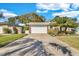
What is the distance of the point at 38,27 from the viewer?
345 centimetres

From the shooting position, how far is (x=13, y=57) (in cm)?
329

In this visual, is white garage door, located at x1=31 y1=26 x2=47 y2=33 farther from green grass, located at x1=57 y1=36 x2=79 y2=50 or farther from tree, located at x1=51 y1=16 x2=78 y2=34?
green grass, located at x1=57 y1=36 x2=79 y2=50

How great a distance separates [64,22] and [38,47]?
22.0 inches

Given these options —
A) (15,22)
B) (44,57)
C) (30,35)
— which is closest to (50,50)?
(44,57)

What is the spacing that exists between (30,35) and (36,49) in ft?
0.82

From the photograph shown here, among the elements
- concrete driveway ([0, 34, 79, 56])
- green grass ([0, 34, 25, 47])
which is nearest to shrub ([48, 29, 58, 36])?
concrete driveway ([0, 34, 79, 56])

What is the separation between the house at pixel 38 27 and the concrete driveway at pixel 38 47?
0.07m

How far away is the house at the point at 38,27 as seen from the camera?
3422 mm

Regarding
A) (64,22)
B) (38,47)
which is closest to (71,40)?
(64,22)

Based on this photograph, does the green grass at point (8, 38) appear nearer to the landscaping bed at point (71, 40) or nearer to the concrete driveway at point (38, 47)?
the concrete driveway at point (38, 47)

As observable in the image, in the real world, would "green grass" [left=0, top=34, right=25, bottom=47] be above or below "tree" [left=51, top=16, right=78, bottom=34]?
below

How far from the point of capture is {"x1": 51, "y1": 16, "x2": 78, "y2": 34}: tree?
3.36m

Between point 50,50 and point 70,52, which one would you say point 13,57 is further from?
point 70,52

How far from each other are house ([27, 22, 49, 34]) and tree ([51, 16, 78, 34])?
0.12 m
